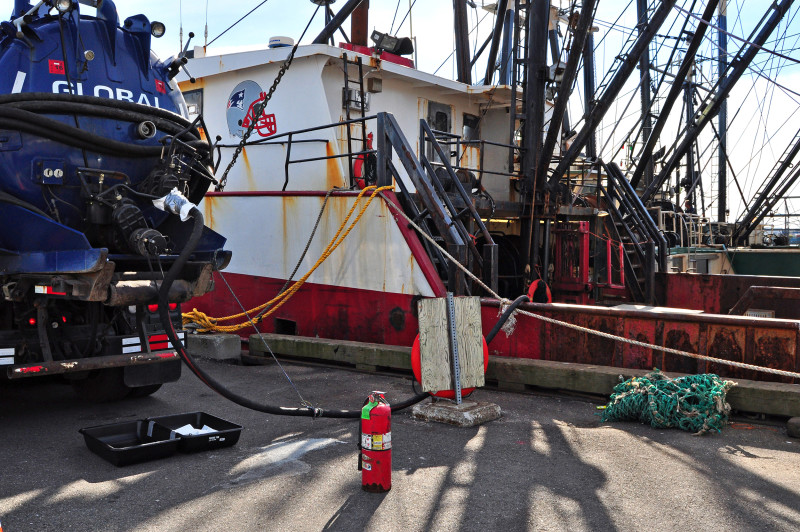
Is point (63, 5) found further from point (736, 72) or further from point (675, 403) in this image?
point (736, 72)

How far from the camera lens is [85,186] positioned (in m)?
6.18

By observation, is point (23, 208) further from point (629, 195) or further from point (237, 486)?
point (629, 195)

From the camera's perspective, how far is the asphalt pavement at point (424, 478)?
4.22 m

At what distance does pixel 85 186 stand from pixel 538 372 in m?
4.56

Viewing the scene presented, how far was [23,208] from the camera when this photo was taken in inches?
231

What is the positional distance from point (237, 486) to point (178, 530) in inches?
29.5

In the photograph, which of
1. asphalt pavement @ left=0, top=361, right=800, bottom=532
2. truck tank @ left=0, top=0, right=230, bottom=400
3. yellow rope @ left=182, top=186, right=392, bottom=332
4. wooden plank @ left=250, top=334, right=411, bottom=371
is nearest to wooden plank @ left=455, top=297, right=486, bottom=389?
asphalt pavement @ left=0, top=361, right=800, bottom=532

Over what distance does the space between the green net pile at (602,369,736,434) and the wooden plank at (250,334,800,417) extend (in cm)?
26

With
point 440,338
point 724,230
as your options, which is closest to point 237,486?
point 440,338

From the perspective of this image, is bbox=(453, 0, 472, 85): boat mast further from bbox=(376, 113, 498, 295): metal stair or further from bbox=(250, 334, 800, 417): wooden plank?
bbox=(250, 334, 800, 417): wooden plank

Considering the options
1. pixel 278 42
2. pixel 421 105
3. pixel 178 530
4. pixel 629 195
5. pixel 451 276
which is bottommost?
pixel 178 530

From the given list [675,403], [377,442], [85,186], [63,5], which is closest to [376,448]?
[377,442]

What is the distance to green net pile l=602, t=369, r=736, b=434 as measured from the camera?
6.08 m

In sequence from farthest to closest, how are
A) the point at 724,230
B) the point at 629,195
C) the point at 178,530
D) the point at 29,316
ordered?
the point at 724,230, the point at 629,195, the point at 29,316, the point at 178,530
